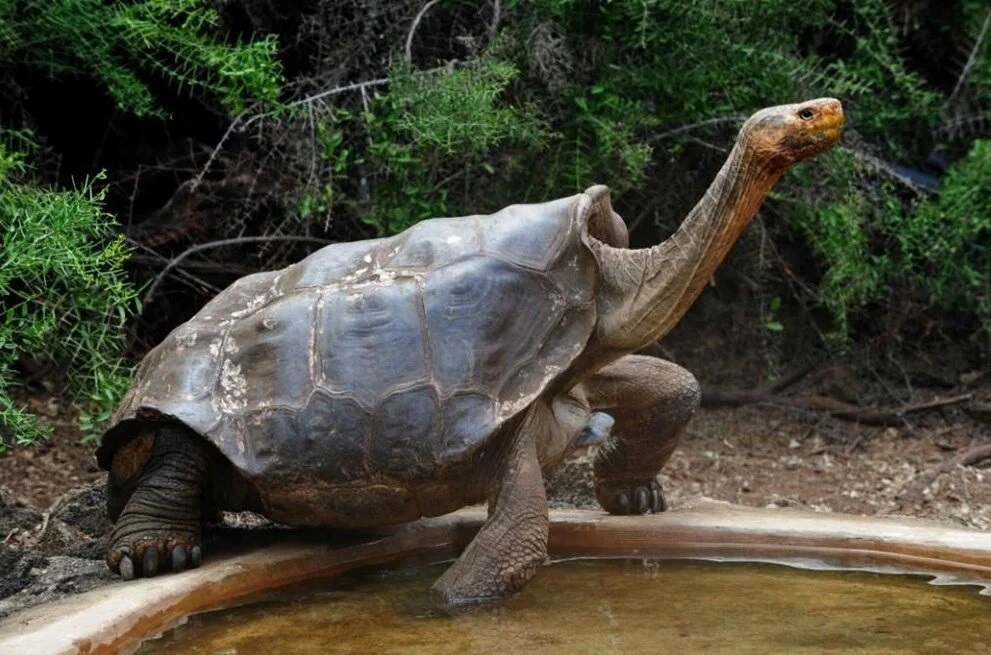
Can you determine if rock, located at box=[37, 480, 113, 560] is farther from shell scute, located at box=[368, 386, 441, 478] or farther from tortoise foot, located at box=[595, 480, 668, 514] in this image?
tortoise foot, located at box=[595, 480, 668, 514]

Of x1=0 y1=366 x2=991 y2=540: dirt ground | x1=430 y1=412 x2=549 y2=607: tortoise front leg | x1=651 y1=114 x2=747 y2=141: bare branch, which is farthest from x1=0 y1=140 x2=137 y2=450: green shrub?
x1=651 y1=114 x2=747 y2=141: bare branch

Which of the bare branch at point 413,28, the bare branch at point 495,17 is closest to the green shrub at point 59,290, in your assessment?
the bare branch at point 413,28

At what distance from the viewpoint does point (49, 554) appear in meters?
4.07

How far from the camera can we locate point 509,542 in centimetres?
377

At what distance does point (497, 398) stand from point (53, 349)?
211 centimetres

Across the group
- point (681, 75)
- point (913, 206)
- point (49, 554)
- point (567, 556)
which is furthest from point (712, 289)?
point (49, 554)

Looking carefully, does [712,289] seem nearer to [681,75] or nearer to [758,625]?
[681,75]

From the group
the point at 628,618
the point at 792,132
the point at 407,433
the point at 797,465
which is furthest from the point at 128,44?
the point at 797,465

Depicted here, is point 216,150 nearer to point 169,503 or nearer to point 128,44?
point 128,44

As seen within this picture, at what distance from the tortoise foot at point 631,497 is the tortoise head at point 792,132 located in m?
1.42

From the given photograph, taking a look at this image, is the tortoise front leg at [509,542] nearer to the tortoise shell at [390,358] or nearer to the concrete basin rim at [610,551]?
the tortoise shell at [390,358]

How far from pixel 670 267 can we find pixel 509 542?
3.17ft

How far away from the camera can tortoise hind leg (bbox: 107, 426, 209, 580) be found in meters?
3.84

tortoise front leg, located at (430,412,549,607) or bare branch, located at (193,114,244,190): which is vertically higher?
bare branch, located at (193,114,244,190)
